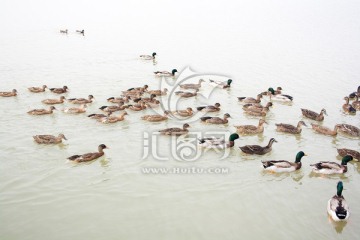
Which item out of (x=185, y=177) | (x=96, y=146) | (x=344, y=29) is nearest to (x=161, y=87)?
(x=96, y=146)

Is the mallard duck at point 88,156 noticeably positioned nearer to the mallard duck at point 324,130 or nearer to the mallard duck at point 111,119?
the mallard duck at point 111,119

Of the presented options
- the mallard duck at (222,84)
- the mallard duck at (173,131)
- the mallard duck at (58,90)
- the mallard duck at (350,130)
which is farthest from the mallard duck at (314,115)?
the mallard duck at (58,90)

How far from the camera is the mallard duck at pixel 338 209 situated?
33.4 ft

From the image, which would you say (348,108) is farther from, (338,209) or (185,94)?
(338,209)

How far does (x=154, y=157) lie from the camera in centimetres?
1384

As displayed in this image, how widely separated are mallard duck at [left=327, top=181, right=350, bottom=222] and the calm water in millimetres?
247

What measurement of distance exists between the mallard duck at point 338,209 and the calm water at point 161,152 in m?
0.25

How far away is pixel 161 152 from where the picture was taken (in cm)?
1430

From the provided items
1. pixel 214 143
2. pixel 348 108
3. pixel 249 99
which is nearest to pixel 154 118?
pixel 214 143

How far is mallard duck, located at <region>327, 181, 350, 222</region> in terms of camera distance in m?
10.2

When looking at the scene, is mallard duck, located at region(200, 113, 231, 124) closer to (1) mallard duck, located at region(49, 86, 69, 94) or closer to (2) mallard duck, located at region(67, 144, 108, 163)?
(2) mallard duck, located at region(67, 144, 108, 163)

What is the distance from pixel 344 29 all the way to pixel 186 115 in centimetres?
3517

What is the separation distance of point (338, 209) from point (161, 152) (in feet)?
22.3

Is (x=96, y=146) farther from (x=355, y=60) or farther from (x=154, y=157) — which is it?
(x=355, y=60)
